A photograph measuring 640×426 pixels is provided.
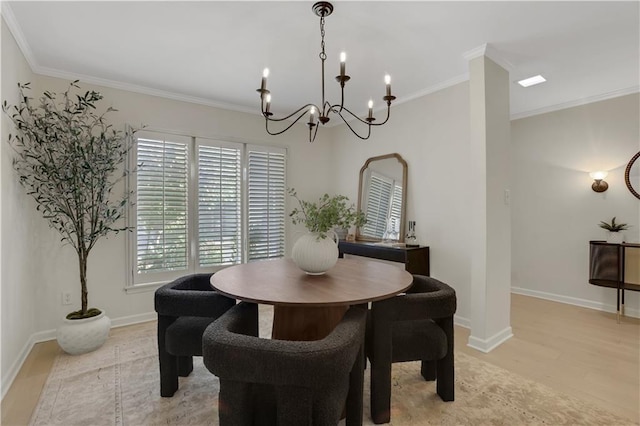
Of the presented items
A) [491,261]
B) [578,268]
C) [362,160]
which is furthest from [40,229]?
[578,268]

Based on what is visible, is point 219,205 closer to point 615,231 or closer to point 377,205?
point 377,205

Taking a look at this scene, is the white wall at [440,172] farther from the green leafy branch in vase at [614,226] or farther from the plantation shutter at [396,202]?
the green leafy branch in vase at [614,226]

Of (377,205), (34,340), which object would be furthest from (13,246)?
(377,205)

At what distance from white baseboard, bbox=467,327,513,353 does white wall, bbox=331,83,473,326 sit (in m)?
0.41

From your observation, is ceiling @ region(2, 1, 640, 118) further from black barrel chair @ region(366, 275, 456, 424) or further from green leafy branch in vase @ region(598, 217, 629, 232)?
black barrel chair @ region(366, 275, 456, 424)

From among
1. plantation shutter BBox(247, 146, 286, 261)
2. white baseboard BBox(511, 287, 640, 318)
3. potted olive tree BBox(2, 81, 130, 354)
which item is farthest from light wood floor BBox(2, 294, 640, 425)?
plantation shutter BBox(247, 146, 286, 261)

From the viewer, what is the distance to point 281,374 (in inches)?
46.3

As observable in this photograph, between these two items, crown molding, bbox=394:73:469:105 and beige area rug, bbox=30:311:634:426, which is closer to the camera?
beige area rug, bbox=30:311:634:426

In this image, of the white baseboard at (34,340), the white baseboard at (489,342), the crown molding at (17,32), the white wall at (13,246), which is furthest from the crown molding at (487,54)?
the white baseboard at (34,340)

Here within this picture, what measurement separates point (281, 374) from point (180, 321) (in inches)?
44.1

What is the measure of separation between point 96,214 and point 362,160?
3165mm

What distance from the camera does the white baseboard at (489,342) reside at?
2.63m

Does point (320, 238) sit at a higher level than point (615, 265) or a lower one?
higher

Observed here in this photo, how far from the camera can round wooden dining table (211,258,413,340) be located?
5.06 ft
